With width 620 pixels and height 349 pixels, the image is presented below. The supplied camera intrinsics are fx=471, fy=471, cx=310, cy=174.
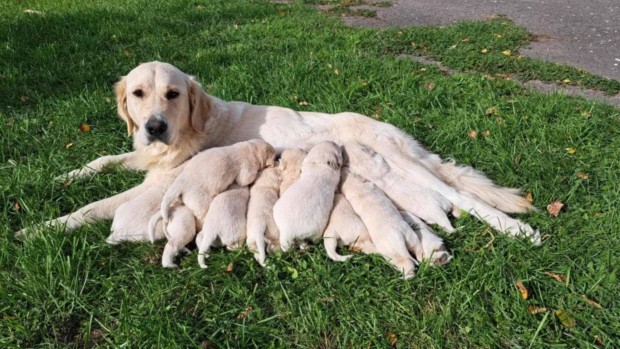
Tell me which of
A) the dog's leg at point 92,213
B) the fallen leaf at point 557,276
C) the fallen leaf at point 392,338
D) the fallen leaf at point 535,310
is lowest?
the dog's leg at point 92,213

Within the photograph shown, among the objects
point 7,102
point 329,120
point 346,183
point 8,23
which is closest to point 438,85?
point 329,120

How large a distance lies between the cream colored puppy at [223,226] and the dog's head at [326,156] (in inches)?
24.4

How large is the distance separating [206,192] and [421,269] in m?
1.37

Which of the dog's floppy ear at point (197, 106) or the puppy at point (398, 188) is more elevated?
the dog's floppy ear at point (197, 106)

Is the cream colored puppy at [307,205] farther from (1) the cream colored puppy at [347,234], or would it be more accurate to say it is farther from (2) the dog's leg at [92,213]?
(2) the dog's leg at [92,213]

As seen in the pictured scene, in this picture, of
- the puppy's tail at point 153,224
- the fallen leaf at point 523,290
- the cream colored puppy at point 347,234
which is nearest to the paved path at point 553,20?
the fallen leaf at point 523,290

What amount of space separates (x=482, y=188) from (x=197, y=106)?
224cm

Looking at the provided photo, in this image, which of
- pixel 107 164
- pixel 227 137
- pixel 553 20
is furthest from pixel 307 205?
pixel 553 20

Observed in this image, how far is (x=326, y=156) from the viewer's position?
322 centimetres

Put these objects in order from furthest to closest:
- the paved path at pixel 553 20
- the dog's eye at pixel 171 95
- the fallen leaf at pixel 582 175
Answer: the paved path at pixel 553 20
the fallen leaf at pixel 582 175
the dog's eye at pixel 171 95

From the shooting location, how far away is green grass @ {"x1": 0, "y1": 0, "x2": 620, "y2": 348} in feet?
7.66

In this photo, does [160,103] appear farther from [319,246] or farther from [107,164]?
[319,246]

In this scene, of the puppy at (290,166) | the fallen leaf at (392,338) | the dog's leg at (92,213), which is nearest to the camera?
the fallen leaf at (392,338)

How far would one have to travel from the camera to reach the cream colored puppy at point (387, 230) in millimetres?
2670
